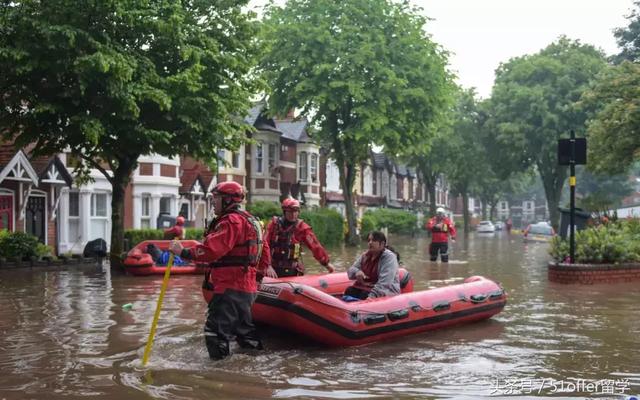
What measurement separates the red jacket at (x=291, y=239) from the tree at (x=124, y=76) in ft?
23.1

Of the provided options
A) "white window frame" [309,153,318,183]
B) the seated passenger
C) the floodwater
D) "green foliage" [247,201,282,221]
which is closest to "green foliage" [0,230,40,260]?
the floodwater

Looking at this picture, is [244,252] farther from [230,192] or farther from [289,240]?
[289,240]

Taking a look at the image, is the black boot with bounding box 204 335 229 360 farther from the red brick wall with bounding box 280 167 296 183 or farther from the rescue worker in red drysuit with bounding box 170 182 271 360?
the red brick wall with bounding box 280 167 296 183

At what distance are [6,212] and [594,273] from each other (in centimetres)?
1750

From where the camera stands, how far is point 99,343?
29.4 feet

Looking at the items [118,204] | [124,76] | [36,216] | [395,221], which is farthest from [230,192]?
[395,221]

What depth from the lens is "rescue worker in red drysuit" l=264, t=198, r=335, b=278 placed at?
10516 millimetres

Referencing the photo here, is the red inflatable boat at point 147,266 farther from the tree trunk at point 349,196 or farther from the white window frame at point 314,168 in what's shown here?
the white window frame at point 314,168

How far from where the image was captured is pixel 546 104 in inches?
1761

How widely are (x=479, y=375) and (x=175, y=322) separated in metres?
4.91

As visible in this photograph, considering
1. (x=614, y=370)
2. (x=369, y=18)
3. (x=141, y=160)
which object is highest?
(x=369, y=18)

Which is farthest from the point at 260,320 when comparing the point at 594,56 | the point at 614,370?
the point at 594,56

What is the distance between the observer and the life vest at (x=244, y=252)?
25.1 feet

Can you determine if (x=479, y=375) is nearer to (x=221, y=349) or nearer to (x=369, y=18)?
(x=221, y=349)
